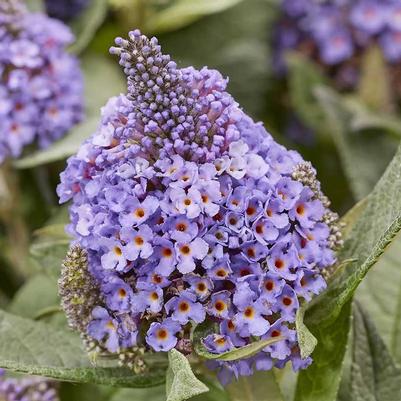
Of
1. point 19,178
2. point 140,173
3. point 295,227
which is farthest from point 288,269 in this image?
point 19,178

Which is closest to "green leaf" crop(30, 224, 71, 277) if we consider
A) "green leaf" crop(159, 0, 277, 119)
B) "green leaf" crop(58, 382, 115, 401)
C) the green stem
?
"green leaf" crop(58, 382, 115, 401)

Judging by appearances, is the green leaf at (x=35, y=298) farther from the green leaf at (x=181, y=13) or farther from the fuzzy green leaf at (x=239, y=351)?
the green leaf at (x=181, y=13)

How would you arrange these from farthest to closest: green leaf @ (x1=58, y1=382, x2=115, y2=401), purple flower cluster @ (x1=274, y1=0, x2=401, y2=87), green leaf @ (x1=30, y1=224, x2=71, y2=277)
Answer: purple flower cluster @ (x1=274, y1=0, x2=401, y2=87) → green leaf @ (x1=58, y1=382, x2=115, y2=401) → green leaf @ (x1=30, y1=224, x2=71, y2=277)

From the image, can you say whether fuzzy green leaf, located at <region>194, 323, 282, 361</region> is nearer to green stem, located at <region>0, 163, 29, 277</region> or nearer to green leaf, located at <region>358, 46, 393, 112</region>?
green stem, located at <region>0, 163, 29, 277</region>

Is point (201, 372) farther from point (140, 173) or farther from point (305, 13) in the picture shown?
point (305, 13)

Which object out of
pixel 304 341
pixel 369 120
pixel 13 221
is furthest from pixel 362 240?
pixel 13 221

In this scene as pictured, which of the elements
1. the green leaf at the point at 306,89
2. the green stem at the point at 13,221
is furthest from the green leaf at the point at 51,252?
the green leaf at the point at 306,89
